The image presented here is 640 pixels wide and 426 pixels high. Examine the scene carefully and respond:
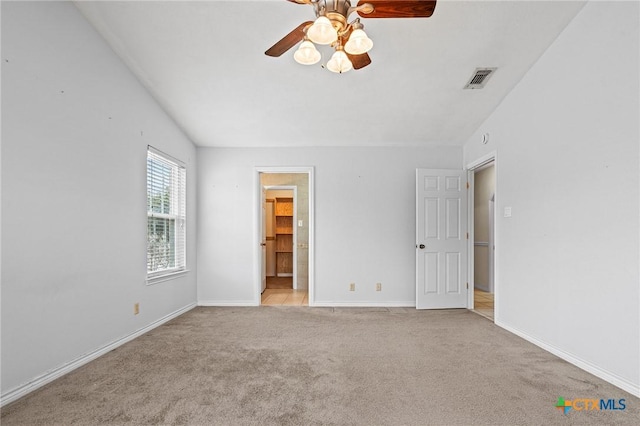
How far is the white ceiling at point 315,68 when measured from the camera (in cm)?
285

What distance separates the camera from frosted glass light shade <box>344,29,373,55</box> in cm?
197

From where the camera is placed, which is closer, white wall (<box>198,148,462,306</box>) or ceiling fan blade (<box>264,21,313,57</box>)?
ceiling fan blade (<box>264,21,313,57</box>)

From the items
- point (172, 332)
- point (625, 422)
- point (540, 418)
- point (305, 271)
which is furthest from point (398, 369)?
point (305, 271)

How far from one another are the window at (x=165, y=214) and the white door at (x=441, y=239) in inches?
135

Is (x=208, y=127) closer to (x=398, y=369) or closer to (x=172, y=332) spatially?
(x=172, y=332)

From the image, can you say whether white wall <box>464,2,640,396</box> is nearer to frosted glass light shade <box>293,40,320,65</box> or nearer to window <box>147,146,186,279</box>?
frosted glass light shade <box>293,40,320,65</box>

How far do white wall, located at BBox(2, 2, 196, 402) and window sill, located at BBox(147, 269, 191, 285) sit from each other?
0.13m

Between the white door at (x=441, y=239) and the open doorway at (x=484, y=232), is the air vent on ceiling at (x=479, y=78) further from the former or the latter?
the open doorway at (x=484, y=232)

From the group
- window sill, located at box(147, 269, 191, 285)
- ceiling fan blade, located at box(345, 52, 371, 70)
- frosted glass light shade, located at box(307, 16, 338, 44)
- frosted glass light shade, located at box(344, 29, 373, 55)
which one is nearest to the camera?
frosted glass light shade, located at box(307, 16, 338, 44)

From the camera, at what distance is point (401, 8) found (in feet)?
6.22

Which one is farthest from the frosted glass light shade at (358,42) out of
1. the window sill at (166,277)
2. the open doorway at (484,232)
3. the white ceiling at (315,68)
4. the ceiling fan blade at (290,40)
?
the open doorway at (484,232)

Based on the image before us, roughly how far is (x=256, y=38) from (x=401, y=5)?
1693 mm

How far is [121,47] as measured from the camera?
3.20m

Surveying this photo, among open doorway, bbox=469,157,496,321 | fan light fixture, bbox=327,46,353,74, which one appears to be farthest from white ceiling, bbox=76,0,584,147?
open doorway, bbox=469,157,496,321
